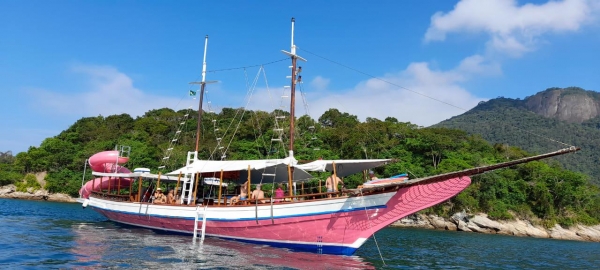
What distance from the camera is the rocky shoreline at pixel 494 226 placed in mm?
48250

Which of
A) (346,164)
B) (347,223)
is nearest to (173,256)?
(347,223)

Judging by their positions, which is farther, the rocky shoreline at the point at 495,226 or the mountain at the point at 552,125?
the mountain at the point at 552,125

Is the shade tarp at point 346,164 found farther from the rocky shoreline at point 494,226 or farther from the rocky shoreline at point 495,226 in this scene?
the rocky shoreline at point 494,226

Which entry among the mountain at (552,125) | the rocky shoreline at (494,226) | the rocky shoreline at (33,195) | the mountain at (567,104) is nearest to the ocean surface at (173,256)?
the rocky shoreline at (494,226)

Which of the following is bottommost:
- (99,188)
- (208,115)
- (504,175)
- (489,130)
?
(99,188)

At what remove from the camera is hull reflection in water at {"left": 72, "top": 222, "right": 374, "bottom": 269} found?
12836mm

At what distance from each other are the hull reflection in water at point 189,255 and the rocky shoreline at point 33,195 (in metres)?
51.1

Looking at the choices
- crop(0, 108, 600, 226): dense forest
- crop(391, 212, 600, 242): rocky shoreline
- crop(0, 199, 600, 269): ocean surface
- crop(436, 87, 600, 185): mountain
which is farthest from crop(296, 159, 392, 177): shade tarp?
crop(436, 87, 600, 185): mountain

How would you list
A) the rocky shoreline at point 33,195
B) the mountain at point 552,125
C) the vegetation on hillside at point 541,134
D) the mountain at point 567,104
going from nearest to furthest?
the rocky shoreline at point 33,195 → the vegetation on hillside at point 541,134 → the mountain at point 552,125 → the mountain at point 567,104

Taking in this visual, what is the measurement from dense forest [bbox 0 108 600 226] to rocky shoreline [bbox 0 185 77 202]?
A: 117 centimetres

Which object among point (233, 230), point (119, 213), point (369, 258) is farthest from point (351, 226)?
point (119, 213)

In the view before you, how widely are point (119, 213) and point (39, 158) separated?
53456mm

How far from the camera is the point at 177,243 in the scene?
17656 millimetres

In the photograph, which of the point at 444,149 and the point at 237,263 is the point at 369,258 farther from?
the point at 444,149
